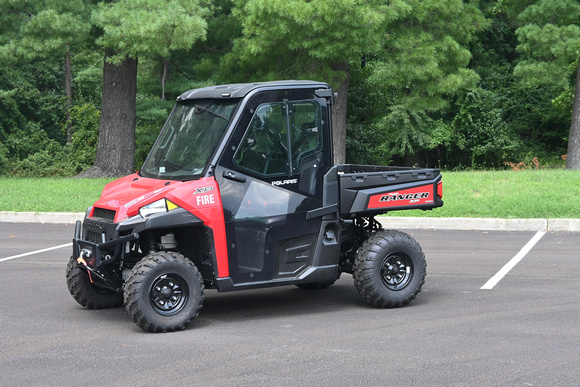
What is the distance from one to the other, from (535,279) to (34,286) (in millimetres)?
6059

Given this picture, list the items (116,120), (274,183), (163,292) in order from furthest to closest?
1. (116,120)
2. (274,183)
3. (163,292)

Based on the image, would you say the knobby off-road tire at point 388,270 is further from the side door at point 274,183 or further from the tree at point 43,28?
the tree at point 43,28

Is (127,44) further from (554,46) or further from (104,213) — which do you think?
(104,213)

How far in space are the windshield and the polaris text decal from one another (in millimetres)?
1718

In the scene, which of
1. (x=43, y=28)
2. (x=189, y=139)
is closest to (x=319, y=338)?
(x=189, y=139)

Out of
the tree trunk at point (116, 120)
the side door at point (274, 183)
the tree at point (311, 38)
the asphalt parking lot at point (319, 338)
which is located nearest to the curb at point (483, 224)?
the asphalt parking lot at point (319, 338)

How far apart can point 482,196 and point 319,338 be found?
10048 mm

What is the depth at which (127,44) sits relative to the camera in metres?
19.1

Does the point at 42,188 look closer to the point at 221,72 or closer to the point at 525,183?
the point at 221,72

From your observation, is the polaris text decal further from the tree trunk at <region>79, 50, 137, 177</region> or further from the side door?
the tree trunk at <region>79, 50, 137, 177</region>

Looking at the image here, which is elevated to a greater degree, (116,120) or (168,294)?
(116,120)

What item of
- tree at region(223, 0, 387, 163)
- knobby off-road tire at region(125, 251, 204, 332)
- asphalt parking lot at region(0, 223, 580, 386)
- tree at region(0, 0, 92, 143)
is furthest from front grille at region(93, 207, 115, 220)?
tree at region(0, 0, 92, 143)

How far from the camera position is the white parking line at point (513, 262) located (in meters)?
9.15

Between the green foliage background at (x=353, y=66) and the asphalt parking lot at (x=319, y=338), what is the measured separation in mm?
10156
